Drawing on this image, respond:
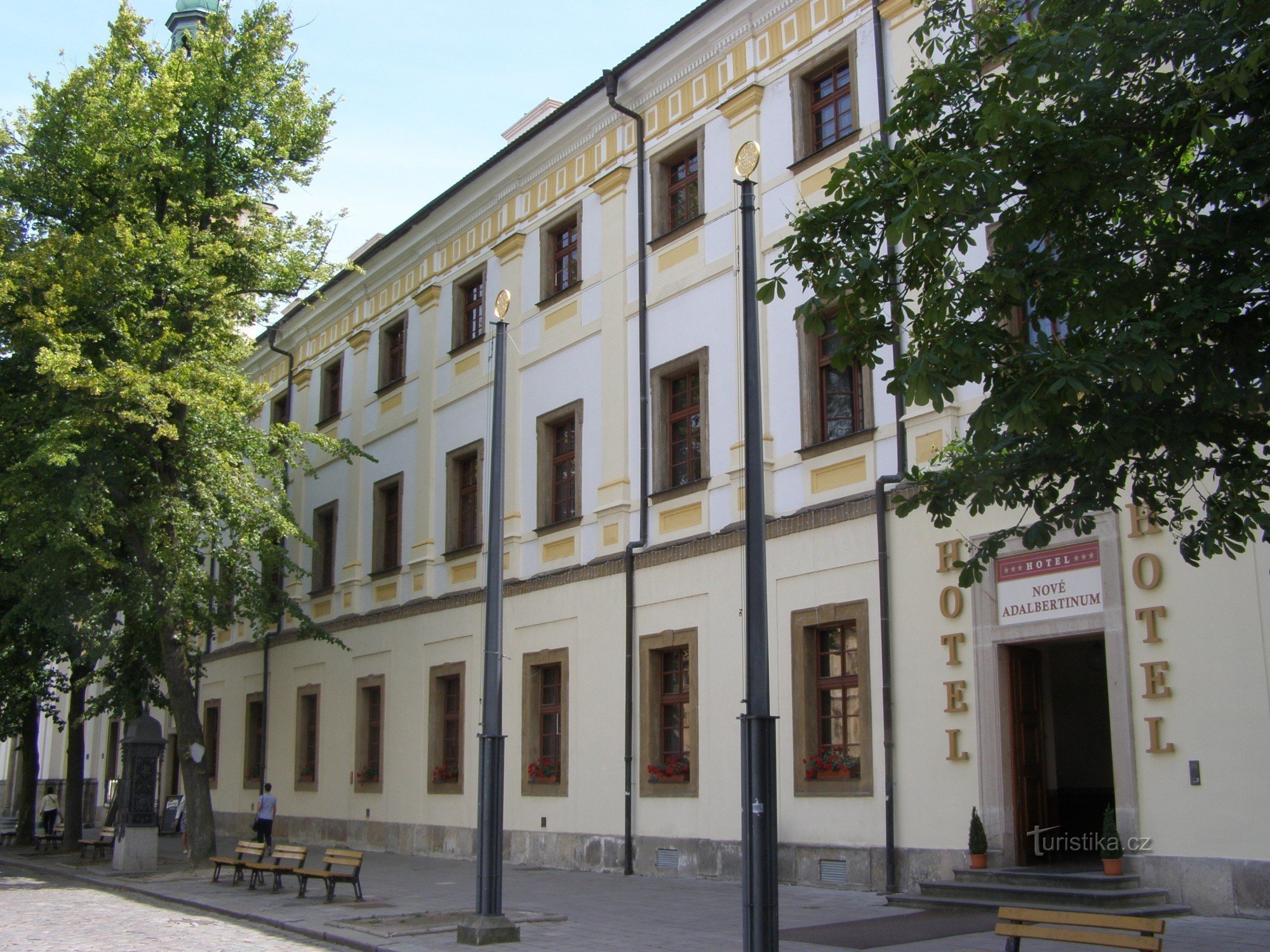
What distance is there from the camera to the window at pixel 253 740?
32.8 meters

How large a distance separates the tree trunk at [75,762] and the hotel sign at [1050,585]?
2117 centimetres

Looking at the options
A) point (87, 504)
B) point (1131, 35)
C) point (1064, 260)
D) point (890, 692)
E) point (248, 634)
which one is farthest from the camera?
point (248, 634)

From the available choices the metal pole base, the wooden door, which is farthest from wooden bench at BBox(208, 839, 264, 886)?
the wooden door

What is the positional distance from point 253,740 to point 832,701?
20.9 m

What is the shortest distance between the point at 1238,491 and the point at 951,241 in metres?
2.49

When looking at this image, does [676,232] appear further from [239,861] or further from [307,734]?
[307,734]

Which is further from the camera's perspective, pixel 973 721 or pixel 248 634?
pixel 248 634

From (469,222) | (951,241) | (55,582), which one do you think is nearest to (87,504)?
(55,582)

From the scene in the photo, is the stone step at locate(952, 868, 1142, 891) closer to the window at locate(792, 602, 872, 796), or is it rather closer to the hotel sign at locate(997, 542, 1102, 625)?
the window at locate(792, 602, 872, 796)

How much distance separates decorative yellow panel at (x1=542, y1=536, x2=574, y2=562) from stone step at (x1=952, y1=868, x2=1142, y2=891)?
921 cm

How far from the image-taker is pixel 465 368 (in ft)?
84.2

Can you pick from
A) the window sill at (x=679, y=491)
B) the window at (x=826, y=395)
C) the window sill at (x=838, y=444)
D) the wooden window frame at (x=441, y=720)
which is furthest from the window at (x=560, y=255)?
the window sill at (x=838, y=444)

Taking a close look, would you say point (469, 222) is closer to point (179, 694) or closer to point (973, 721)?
point (179, 694)

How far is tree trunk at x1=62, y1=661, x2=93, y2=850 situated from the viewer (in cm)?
2947
